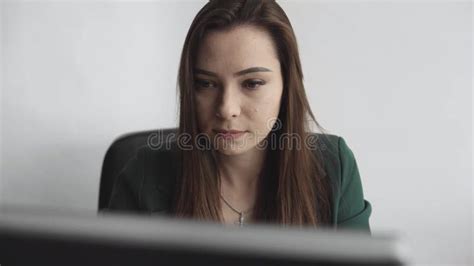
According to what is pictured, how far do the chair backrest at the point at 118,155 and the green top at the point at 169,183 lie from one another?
0.04m

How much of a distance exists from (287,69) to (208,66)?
115mm

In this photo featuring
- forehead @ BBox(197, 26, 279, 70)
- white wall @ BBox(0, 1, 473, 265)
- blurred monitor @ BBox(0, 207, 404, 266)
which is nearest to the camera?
blurred monitor @ BBox(0, 207, 404, 266)

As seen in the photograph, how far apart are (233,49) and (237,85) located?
0.15ft

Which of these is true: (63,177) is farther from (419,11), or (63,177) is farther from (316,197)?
(419,11)

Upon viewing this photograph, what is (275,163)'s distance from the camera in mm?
748

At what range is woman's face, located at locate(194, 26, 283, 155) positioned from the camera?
607 mm

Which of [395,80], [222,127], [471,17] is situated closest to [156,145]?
[222,127]

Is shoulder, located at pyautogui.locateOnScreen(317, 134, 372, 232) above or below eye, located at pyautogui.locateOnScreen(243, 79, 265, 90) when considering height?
below

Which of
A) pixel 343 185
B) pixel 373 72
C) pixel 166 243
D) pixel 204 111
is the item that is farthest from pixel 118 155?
pixel 166 243

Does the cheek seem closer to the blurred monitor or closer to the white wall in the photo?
the white wall

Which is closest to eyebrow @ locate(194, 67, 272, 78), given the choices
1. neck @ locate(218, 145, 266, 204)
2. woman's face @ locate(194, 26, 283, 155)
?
woman's face @ locate(194, 26, 283, 155)

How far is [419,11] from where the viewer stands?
0.89 m

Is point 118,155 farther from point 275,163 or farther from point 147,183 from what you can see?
point 275,163

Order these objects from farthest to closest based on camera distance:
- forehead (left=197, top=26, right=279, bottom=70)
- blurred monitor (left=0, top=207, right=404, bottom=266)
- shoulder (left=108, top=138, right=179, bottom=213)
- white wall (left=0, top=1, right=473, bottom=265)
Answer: white wall (left=0, top=1, right=473, bottom=265), shoulder (left=108, top=138, right=179, bottom=213), forehead (left=197, top=26, right=279, bottom=70), blurred monitor (left=0, top=207, right=404, bottom=266)
